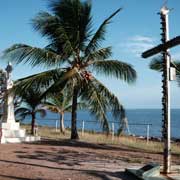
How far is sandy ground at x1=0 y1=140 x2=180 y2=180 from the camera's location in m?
10.1

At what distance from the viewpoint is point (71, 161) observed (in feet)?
41.1

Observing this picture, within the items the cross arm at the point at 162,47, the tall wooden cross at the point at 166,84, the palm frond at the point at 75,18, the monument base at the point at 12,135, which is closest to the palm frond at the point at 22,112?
the monument base at the point at 12,135

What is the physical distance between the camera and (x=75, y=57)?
62.8ft

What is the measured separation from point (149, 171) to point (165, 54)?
2659 millimetres

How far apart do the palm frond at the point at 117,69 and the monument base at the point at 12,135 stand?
13.7 feet

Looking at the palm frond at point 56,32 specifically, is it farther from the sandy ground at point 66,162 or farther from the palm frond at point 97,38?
the sandy ground at point 66,162

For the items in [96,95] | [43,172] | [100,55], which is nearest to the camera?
[43,172]

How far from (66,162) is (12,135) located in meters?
7.35

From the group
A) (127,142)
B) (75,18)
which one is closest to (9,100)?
(75,18)

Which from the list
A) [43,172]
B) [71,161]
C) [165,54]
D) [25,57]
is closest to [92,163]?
[71,161]

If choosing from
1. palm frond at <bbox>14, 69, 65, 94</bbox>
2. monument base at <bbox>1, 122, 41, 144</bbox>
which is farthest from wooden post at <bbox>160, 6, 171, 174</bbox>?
monument base at <bbox>1, 122, 41, 144</bbox>

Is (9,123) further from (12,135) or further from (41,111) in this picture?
(41,111)

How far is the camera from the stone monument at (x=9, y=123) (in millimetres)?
18562

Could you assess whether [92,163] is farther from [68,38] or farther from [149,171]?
[68,38]
